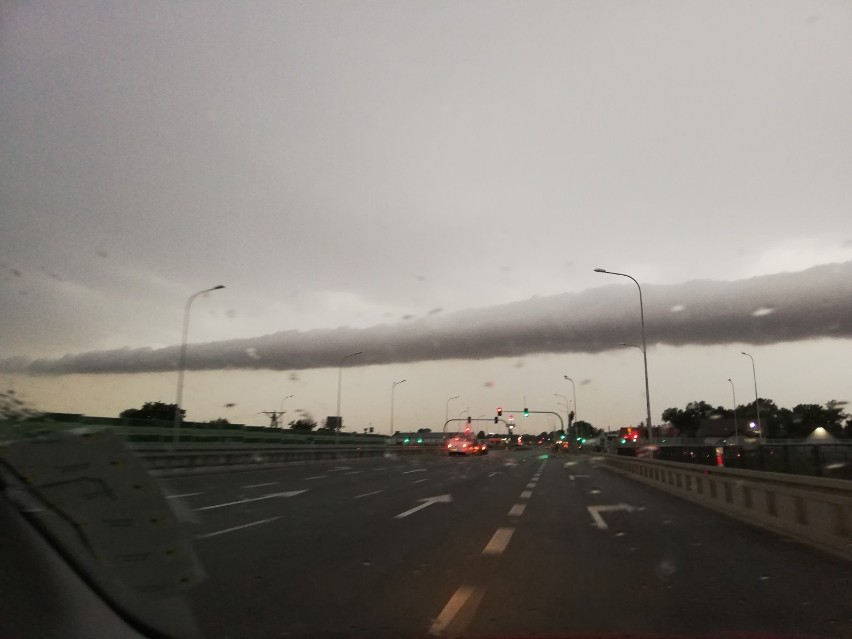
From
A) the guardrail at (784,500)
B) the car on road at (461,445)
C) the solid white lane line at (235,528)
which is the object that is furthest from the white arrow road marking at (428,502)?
the car on road at (461,445)

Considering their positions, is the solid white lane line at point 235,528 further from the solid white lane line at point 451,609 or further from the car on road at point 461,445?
the car on road at point 461,445

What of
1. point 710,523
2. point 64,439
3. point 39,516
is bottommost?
point 710,523

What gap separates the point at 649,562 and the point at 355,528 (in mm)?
5355

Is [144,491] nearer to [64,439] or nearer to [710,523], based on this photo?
[64,439]

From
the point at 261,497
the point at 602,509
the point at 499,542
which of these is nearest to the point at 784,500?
the point at 602,509

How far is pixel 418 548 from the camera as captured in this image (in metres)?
9.92

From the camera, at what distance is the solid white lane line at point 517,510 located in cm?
1462

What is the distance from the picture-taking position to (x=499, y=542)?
34.4ft

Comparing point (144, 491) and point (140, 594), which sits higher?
point (144, 491)

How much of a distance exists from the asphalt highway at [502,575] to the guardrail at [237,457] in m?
6.58

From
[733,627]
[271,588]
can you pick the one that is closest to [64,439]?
[271,588]

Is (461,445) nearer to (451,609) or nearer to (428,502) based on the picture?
(428,502)

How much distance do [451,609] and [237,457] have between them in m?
30.0

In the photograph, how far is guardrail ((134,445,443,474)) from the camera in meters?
26.5
